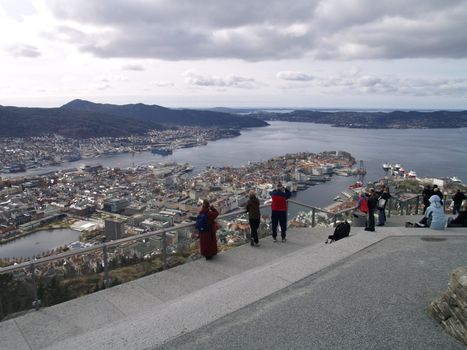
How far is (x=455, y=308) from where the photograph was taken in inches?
135

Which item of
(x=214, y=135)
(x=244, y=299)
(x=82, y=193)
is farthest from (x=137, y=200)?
(x=214, y=135)

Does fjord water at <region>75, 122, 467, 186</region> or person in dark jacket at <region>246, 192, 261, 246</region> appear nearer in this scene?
person in dark jacket at <region>246, 192, 261, 246</region>

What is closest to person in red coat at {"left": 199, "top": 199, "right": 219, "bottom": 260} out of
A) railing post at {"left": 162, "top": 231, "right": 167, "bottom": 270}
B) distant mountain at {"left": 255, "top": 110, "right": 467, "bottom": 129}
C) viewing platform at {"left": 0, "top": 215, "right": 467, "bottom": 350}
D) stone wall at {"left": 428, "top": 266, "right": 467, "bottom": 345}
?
viewing platform at {"left": 0, "top": 215, "right": 467, "bottom": 350}

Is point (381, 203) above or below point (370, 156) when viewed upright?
above

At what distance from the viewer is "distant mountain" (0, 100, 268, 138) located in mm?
90312

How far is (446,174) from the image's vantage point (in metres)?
43.8

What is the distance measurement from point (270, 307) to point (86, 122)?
111 m

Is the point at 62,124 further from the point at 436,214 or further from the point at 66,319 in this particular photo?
the point at 66,319

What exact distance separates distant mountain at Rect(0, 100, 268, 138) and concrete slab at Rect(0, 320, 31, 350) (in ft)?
301

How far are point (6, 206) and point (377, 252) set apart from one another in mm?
27613

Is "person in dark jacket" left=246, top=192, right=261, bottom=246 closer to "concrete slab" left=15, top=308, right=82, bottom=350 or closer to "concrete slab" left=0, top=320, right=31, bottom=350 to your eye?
"concrete slab" left=15, top=308, right=82, bottom=350

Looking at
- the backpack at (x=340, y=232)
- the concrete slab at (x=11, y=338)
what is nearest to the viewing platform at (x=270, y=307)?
the concrete slab at (x=11, y=338)

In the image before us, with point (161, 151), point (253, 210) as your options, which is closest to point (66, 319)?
point (253, 210)

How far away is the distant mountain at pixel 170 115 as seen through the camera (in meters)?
141
